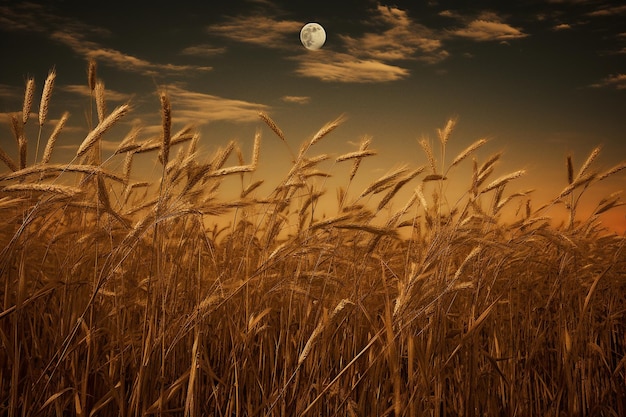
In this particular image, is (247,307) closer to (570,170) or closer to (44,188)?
(44,188)

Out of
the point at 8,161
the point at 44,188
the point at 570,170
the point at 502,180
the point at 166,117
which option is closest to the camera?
the point at 44,188

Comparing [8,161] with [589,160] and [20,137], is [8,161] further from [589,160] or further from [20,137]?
[589,160]

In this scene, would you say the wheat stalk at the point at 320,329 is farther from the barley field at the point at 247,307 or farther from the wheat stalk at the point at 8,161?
the wheat stalk at the point at 8,161

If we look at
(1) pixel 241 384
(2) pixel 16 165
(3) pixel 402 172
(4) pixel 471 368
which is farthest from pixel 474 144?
(2) pixel 16 165

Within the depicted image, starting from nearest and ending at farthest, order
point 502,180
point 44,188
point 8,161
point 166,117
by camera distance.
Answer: point 44,188 → point 166,117 → point 8,161 → point 502,180

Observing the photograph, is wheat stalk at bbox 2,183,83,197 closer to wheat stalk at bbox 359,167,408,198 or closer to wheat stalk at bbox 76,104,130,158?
wheat stalk at bbox 76,104,130,158

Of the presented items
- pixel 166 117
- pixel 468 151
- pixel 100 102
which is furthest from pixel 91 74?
pixel 468 151

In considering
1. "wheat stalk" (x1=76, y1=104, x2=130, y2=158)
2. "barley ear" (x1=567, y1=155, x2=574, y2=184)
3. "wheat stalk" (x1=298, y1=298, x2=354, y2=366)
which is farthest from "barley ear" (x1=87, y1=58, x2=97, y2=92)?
"barley ear" (x1=567, y1=155, x2=574, y2=184)

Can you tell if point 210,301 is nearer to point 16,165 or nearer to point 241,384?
point 241,384

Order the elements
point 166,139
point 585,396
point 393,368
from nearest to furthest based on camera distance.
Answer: point 393,368 → point 166,139 → point 585,396

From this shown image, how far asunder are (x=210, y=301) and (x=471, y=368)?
1.38 m

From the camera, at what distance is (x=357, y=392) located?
270 cm

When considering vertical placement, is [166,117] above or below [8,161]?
above

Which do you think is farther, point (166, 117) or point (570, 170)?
point (570, 170)
